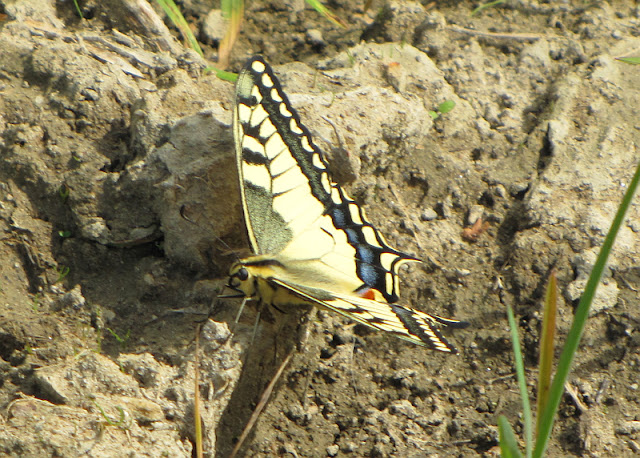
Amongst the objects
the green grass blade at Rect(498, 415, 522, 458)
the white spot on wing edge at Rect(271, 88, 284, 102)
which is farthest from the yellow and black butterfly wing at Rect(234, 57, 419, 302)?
the green grass blade at Rect(498, 415, 522, 458)

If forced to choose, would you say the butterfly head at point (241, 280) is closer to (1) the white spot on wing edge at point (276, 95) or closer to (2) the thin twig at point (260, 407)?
(2) the thin twig at point (260, 407)

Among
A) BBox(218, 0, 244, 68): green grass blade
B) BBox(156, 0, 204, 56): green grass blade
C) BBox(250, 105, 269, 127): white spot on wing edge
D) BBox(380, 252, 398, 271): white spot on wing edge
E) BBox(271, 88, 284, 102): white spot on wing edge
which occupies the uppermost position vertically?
BBox(156, 0, 204, 56): green grass blade

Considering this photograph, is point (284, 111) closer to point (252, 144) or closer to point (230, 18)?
point (252, 144)

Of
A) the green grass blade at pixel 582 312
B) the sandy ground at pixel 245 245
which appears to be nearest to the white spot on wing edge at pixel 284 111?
the sandy ground at pixel 245 245

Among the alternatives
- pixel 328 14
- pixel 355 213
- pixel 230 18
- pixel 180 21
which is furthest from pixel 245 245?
pixel 328 14

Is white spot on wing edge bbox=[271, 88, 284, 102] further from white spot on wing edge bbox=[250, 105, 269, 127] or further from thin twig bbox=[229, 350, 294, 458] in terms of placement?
thin twig bbox=[229, 350, 294, 458]

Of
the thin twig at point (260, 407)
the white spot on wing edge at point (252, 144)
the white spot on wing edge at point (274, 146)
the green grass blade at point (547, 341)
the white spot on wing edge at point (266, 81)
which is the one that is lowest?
the thin twig at point (260, 407)
